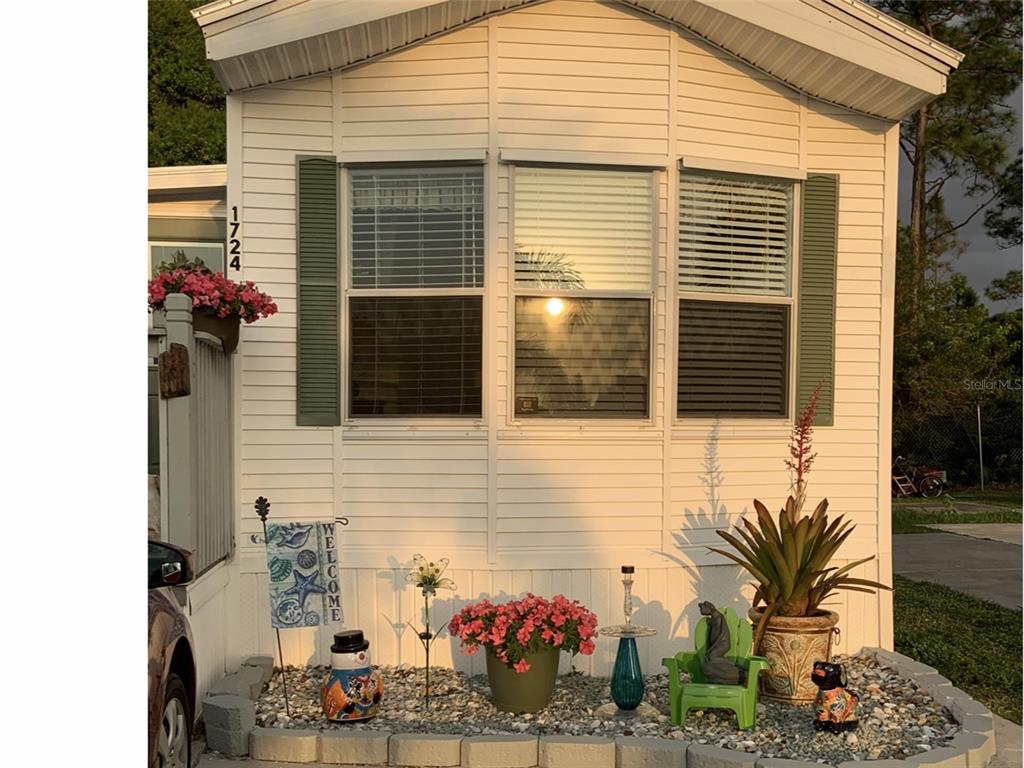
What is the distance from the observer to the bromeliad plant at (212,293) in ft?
16.5

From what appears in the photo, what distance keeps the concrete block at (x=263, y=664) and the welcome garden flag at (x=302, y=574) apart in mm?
246

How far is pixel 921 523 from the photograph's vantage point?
1412cm

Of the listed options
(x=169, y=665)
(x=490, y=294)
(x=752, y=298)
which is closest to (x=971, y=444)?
(x=752, y=298)

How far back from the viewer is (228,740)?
183 inches

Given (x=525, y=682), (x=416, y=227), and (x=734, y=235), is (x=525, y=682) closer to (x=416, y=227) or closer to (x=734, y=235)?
(x=416, y=227)

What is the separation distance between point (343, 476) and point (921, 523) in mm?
10837

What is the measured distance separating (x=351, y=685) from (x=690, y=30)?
4.08 meters

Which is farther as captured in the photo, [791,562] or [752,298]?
[752,298]

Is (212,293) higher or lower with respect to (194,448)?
higher

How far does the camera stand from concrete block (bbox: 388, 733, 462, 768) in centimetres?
449

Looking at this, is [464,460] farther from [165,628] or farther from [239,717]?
[165,628]

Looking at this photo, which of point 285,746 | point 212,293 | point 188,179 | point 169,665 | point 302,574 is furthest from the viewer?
point 188,179

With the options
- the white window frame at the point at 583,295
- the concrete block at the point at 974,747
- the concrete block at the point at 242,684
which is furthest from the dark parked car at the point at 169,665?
the concrete block at the point at 974,747

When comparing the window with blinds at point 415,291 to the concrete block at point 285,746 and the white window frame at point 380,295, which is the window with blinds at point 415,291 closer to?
the white window frame at point 380,295
